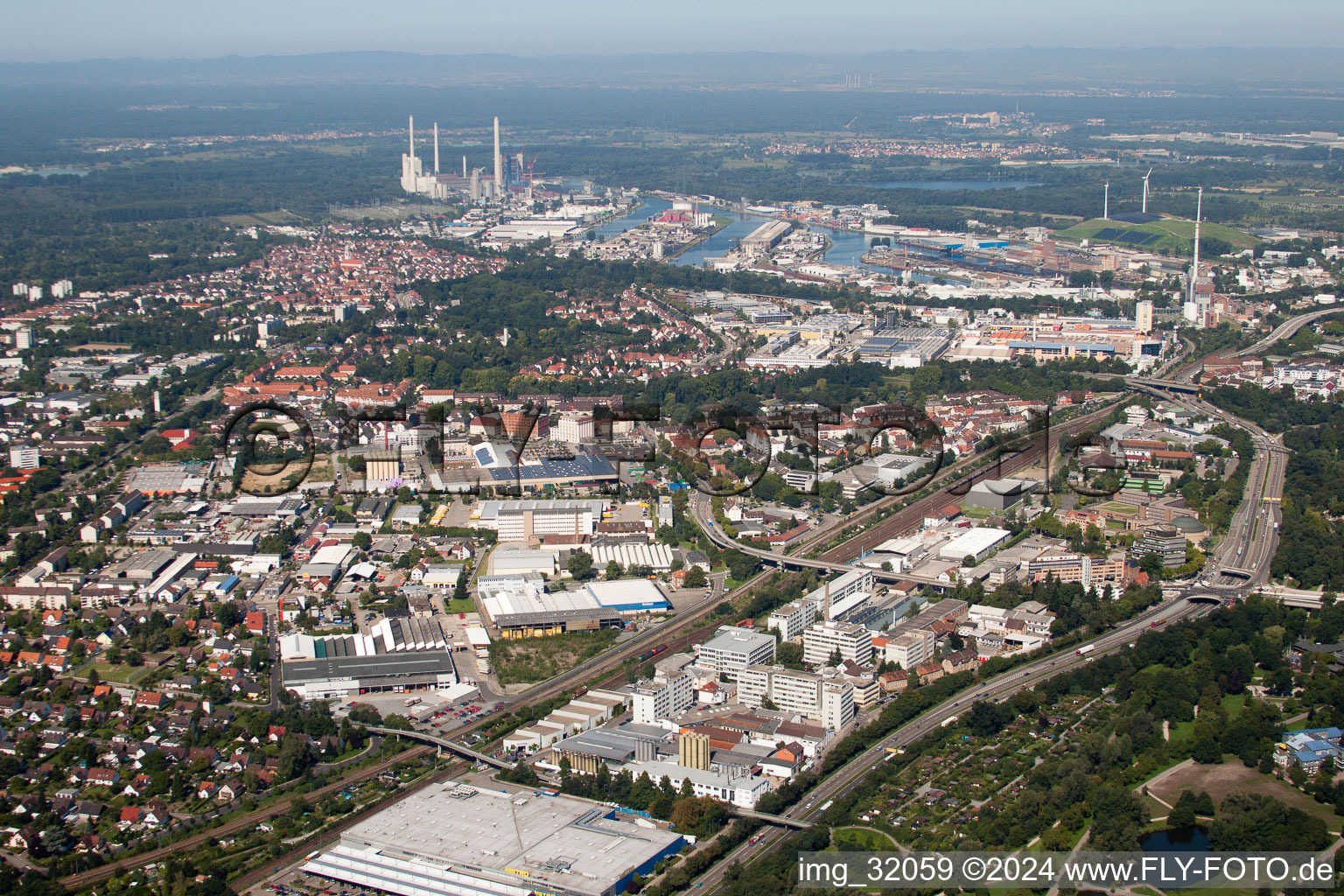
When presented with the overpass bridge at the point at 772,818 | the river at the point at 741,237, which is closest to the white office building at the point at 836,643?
the overpass bridge at the point at 772,818

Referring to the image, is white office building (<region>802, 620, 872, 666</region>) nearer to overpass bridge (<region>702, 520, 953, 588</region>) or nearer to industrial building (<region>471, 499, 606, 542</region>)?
overpass bridge (<region>702, 520, 953, 588</region>)

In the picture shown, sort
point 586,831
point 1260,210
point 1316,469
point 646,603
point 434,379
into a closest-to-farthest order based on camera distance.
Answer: point 586,831 → point 646,603 → point 1316,469 → point 434,379 → point 1260,210

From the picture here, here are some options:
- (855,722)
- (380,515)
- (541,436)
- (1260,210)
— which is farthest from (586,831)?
(1260,210)

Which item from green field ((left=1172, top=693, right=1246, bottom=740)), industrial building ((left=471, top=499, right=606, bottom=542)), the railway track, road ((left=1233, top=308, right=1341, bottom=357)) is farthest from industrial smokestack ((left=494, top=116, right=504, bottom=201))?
green field ((left=1172, top=693, right=1246, bottom=740))

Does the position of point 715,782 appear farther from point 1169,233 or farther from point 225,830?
point 1169,233

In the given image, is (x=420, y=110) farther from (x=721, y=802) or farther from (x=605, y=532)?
(x=721, y=802)

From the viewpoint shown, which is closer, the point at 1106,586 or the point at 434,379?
the point at 1106,586
